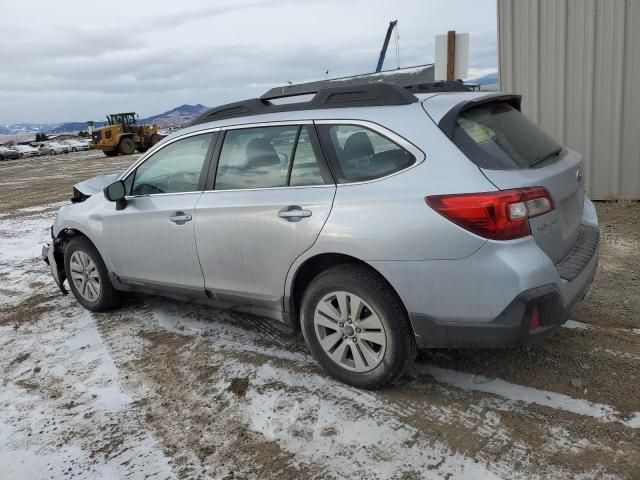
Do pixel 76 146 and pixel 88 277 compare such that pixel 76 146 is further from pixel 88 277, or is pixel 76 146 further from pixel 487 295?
pixel 487 295

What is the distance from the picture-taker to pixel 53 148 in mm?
41656

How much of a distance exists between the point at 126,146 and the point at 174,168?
1209 inches

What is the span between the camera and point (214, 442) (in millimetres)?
2840

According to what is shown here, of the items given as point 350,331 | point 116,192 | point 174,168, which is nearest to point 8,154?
point 116,192

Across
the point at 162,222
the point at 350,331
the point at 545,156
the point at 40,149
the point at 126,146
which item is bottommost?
the point at 350,331

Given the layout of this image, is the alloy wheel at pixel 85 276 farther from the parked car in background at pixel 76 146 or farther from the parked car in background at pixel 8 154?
the parked car in background at pixel 76 146

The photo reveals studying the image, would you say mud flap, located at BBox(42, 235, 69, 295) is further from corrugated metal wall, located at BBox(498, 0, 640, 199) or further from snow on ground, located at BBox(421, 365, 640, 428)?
corrugated metal wall, located at BBox(498, 0, 640, 199)

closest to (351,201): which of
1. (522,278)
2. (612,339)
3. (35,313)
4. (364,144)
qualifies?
(364,144)

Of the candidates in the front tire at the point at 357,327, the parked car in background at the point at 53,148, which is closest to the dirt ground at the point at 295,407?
the front tire at the point at 357,327

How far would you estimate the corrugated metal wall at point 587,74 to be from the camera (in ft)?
24.0

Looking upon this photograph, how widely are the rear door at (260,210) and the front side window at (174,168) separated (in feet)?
0.66

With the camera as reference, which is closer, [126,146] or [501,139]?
[501,139]

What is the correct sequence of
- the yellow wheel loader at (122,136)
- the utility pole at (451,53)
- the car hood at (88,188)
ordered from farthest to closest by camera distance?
the yellow wheel loader at (122,136)
the utility pole at (451,53)
the car hood at (88,188)

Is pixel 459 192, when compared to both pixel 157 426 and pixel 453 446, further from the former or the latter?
pixel 157 426
